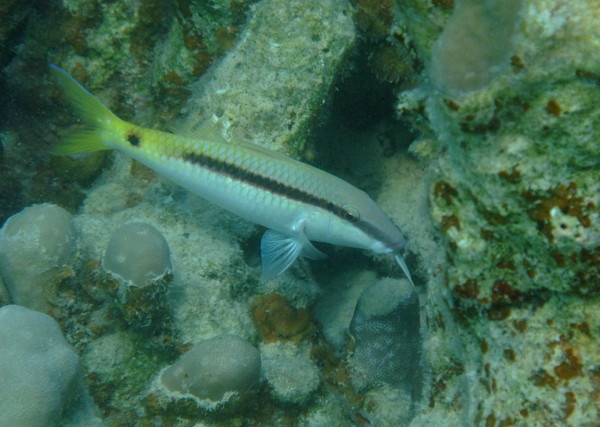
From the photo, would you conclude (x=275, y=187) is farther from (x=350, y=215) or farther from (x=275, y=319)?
(x=275, y=319)

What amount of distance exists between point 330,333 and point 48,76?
13.7 feet

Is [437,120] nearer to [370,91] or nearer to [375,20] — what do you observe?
[375,20]

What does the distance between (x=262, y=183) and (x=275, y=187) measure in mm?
113

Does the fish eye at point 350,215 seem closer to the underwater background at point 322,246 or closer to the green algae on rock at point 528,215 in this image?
the underwater background at point 322,246

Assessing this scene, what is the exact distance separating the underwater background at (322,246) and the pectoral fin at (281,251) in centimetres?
54

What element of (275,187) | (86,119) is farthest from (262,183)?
(86,119)

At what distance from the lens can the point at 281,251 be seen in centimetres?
333

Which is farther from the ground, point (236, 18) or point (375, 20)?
point (375, 20)

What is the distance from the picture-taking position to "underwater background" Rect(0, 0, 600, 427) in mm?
1789

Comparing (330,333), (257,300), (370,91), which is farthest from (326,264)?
(370,91)

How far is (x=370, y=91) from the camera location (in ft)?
15.2

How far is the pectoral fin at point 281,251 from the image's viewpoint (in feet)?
10.8

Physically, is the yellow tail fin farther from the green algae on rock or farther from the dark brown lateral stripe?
the green algae on rock

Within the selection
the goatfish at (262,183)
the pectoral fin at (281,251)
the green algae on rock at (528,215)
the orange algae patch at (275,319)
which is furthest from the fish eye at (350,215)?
the orange algae patch at (275,319)
